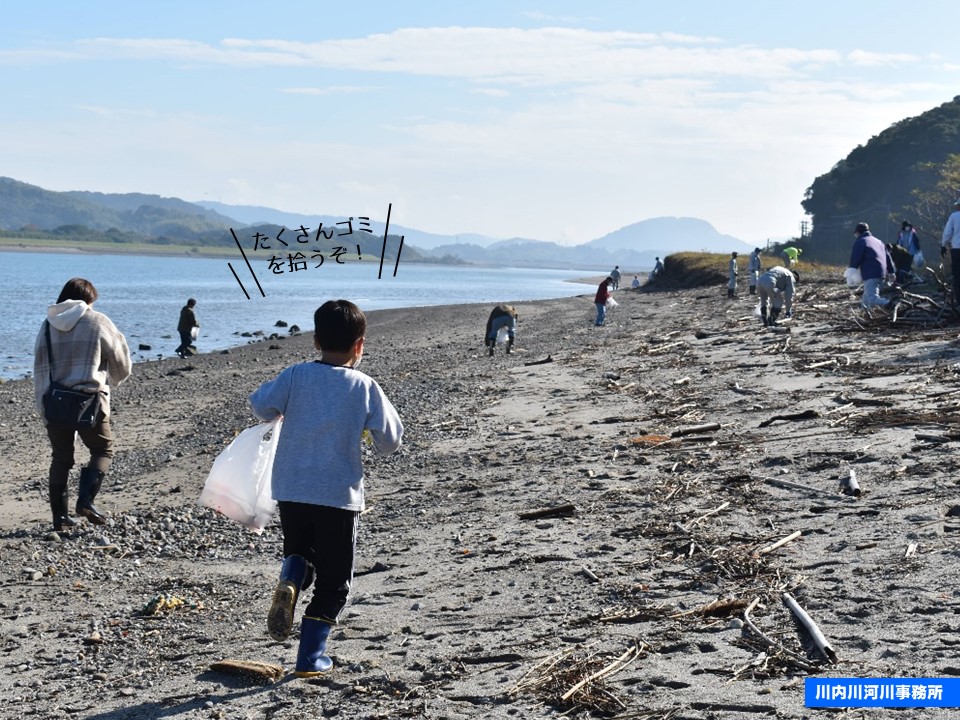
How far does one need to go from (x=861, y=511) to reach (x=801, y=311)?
16.0m

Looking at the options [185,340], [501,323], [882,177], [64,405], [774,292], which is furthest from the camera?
[882,177]

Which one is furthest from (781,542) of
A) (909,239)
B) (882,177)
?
(882,177)

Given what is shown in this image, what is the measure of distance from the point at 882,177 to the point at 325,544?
7552 centimetres

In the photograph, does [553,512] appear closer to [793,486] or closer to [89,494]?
[793,486]

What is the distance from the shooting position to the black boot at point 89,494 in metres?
8.98

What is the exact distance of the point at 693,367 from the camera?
15.6 metres

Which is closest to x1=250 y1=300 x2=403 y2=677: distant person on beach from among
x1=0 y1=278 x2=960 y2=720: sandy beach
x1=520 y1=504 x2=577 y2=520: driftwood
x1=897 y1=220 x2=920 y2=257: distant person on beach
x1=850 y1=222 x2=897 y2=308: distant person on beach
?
x1=0 y1=278 x2=960 y2=720: sandy beach

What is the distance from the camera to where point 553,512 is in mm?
7758

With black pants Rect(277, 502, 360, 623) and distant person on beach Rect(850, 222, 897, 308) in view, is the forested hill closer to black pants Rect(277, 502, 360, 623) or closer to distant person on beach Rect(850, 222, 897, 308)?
distant person on beach Rect(850, 222, 897, 308)

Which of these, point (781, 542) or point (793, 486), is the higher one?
point (793, 486)

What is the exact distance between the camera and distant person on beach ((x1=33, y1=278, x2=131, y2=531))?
8.48 m

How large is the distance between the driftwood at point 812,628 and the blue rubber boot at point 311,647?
6.79 feet

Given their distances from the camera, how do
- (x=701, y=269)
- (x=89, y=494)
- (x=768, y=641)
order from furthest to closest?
(x=701, y=269)
(x=89, y=494)
(x=768, y=641)

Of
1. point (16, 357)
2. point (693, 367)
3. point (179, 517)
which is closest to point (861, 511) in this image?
point (179, 517)
